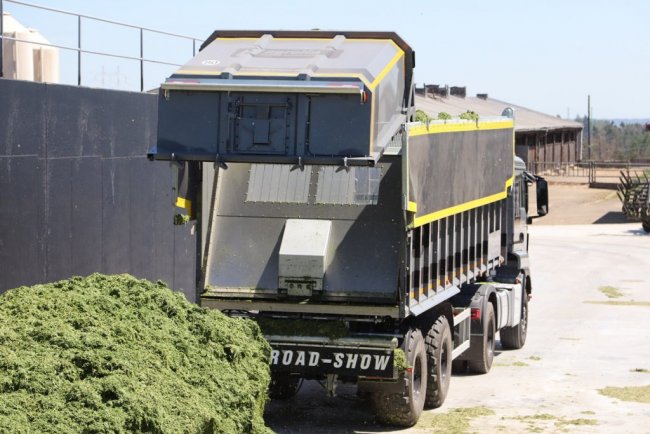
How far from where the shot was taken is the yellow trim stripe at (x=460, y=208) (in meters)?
13.5

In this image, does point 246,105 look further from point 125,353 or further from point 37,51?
point 37,51

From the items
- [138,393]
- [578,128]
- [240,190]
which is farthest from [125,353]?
[578,128]

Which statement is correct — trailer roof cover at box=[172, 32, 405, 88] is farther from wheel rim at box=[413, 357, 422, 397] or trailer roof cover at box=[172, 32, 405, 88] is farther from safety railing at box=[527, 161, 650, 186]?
safety railing at box=[527, 161, 650, 186]

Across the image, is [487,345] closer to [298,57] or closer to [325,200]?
[325,200]

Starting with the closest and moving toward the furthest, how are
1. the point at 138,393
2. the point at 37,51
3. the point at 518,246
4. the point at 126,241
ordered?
the point at 138,393, the point at 37,51, the point at 126,241, the point at 518,246

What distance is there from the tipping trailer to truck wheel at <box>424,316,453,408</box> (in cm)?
2

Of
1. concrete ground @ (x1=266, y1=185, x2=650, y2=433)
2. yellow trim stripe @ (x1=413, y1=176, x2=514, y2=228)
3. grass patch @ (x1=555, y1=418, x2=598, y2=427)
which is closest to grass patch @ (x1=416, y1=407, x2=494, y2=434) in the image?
concrete ground @ (x1=266, y1=185, x2=650, y2=433)

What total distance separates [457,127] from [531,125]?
211 feet

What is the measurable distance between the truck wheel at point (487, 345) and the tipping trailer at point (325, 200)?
2.18 metres

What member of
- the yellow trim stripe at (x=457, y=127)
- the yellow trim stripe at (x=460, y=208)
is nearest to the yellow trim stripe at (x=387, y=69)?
the yellow trim stripe at (x=457, y=127)

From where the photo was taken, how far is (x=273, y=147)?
1291 cm

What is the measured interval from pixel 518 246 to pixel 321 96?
8183 mm

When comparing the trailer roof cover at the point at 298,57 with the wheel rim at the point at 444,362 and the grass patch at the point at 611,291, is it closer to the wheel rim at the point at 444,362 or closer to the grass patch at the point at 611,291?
the wheel rim at the point at 444,362

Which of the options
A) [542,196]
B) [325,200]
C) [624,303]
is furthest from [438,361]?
[624,303]
